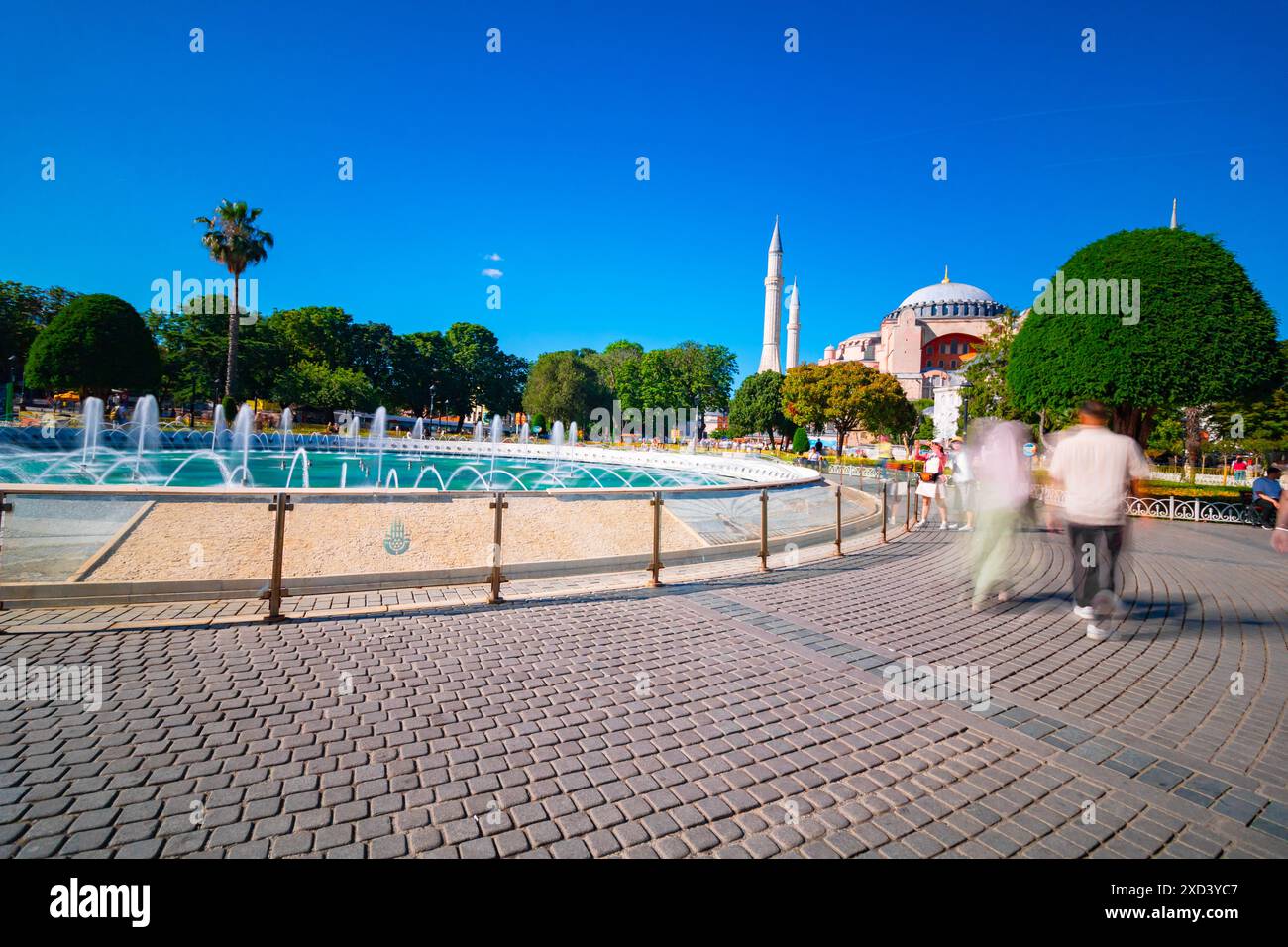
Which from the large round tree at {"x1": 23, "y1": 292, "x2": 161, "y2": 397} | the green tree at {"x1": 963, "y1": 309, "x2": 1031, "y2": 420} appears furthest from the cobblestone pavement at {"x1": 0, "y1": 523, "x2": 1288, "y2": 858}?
the large round tree at {"x1": 23, "y1": 292, "x2": 161, "y2": 397}

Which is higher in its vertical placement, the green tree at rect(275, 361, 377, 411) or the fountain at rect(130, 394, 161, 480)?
the green tree at rect(275, 361, 377, 411)

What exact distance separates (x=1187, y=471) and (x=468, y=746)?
55859mm

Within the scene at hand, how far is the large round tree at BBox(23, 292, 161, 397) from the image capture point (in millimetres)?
51219

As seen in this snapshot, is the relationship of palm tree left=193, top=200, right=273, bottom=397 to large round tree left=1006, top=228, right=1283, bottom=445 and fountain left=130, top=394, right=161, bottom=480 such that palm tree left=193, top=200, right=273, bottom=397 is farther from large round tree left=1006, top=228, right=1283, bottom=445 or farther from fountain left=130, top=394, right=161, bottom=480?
large round tree left=1006, top=228, right=1283, bottom=445

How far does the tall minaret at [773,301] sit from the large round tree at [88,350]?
299 feet

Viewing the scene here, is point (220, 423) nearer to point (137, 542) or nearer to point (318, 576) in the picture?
point (137, 542)

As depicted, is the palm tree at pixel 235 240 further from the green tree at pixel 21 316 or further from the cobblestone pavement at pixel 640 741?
the cobblestone pavement at pixel 640 741

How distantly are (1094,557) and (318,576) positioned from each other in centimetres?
825

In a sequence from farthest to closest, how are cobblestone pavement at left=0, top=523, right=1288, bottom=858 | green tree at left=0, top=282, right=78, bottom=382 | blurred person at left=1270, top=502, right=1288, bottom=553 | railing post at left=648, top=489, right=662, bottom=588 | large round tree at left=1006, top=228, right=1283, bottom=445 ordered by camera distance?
green tree at left=0, top=282, right=78, bottom=382 < large round tree at left=1006, top=228, right=1283, bottom=445 < railing post at left=648, top=489, right=662, bottom=588 < blurred person at left=1270, top=502, right=1288, bottom=553 < cobblestone pavement at left=0, top=523, right=1288, bottom=858

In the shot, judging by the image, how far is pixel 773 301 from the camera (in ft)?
389

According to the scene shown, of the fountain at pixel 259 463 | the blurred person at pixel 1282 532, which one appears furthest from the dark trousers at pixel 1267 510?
the fountain at pixel 259 463
